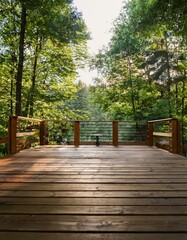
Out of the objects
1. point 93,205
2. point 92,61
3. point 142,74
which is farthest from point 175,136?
point 92,61

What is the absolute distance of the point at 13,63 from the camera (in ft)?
25.8

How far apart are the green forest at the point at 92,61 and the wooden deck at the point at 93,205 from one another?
4.68 metres

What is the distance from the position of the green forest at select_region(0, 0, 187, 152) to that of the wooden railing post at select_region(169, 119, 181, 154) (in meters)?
2.97

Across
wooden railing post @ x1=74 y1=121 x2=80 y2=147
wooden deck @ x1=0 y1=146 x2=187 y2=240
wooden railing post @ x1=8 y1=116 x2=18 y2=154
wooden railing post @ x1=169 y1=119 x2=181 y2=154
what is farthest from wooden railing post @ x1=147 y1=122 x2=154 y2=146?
wooden railing post @ x1=8 y1=116 x2=18 y2=154

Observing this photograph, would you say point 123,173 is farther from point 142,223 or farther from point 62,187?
point 142,223

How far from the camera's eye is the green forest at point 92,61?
22.0ft

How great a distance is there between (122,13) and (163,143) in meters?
9.61

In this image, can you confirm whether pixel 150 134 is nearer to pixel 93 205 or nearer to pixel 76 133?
pixel 76 133

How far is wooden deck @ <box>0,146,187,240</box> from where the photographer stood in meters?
1.49

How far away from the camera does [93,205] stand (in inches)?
77.3

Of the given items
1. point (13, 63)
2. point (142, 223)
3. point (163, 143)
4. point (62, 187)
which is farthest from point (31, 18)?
point (142, 223)

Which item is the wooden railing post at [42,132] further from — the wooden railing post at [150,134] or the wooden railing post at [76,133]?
the wooden railing post at [150,134]

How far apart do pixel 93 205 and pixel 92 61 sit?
40.5 feet


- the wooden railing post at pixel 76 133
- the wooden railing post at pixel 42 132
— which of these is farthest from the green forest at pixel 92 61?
the wooden railing post at pixel 76 133
